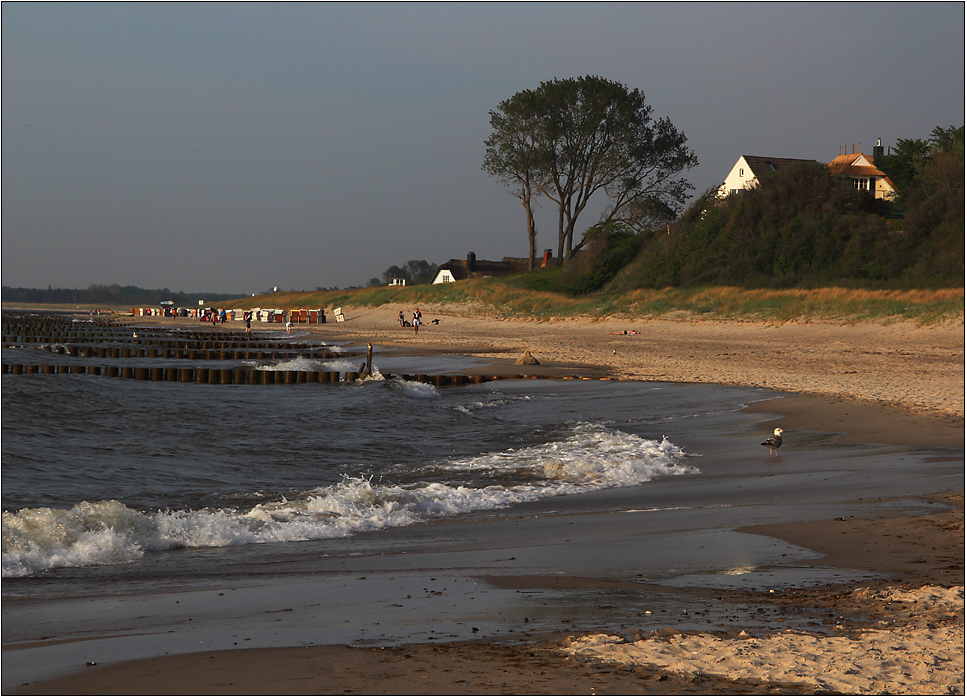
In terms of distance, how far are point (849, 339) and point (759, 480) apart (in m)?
19.3

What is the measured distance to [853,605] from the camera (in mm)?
4301

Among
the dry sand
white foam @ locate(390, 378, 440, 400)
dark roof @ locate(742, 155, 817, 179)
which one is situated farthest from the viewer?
dark roof @ locate(742, 155, 817, 179)

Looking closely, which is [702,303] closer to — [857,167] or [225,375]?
[225,375]

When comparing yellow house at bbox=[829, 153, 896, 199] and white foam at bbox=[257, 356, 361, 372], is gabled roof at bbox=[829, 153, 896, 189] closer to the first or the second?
yellow house at bbox=[829, 153, 896, 199]

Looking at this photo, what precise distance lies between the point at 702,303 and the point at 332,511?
101 feet

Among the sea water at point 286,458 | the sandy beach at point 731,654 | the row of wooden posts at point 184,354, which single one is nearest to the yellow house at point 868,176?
the row of wooden posts at point 184,354

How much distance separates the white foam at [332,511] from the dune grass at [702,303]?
725 inches

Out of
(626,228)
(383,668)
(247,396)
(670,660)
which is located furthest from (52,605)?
(626,228)

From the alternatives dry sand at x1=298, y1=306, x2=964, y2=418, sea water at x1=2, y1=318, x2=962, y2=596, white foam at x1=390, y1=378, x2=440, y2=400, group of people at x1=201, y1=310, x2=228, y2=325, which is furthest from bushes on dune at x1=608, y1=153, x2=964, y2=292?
group of people at x1=201, y1=310, x2=228, y2=325

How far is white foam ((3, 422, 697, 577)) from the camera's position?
6344 mm

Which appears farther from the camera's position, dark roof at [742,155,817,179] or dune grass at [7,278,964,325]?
dark roof at [742,155,817,179]

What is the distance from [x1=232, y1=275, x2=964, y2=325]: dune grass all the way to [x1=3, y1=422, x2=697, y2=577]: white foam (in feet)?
60.4

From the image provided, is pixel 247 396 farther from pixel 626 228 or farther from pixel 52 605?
pixel 626 228

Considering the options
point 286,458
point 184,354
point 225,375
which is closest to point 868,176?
point 184,354
